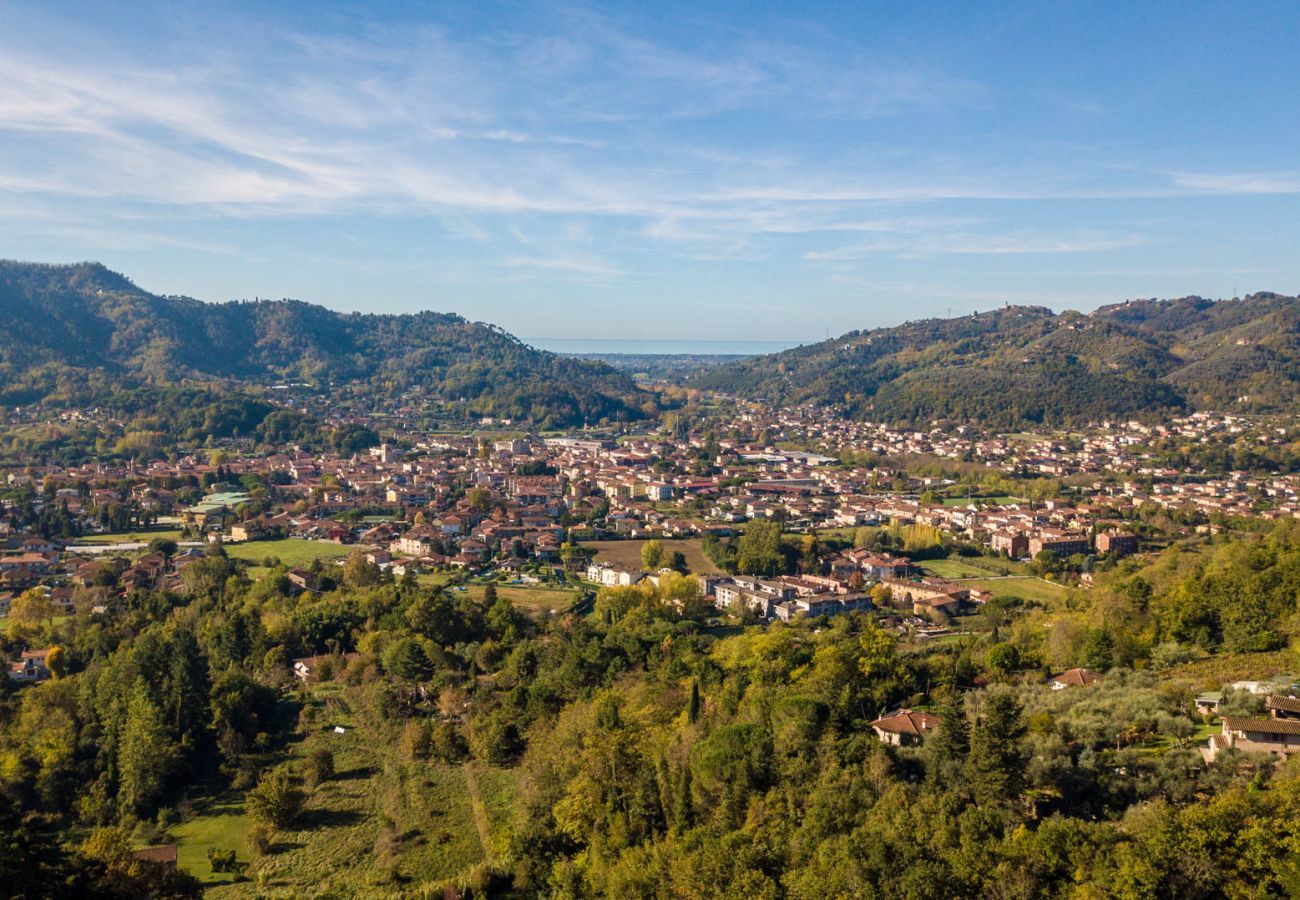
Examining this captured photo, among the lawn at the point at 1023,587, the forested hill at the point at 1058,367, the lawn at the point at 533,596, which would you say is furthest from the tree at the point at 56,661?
the forested hill at the point at 1058,367

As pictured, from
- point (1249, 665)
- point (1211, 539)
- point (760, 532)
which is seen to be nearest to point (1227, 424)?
point (1211, 539)

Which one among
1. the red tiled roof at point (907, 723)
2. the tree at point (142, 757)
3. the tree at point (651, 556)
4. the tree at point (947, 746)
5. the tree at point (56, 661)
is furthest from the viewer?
the tree at point (651, 556)

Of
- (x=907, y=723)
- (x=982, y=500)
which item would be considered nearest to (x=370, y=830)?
(x=907, y=723)

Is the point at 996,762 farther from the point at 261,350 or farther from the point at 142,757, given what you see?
the point at 261,350

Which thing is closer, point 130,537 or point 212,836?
point 212,836

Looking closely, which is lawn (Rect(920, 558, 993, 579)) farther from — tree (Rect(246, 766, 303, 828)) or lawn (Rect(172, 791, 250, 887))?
lawn (Rect(172, 791, 250, 887))

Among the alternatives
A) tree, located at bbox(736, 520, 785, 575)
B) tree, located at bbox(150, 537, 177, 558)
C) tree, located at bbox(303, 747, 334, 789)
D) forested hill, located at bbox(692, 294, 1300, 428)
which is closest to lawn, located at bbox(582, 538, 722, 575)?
tree, located at bbox(736, 520, 785, 575)

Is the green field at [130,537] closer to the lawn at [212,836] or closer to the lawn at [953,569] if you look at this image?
the lawn at [212,836]

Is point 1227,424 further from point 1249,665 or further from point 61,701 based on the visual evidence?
point 61,701
